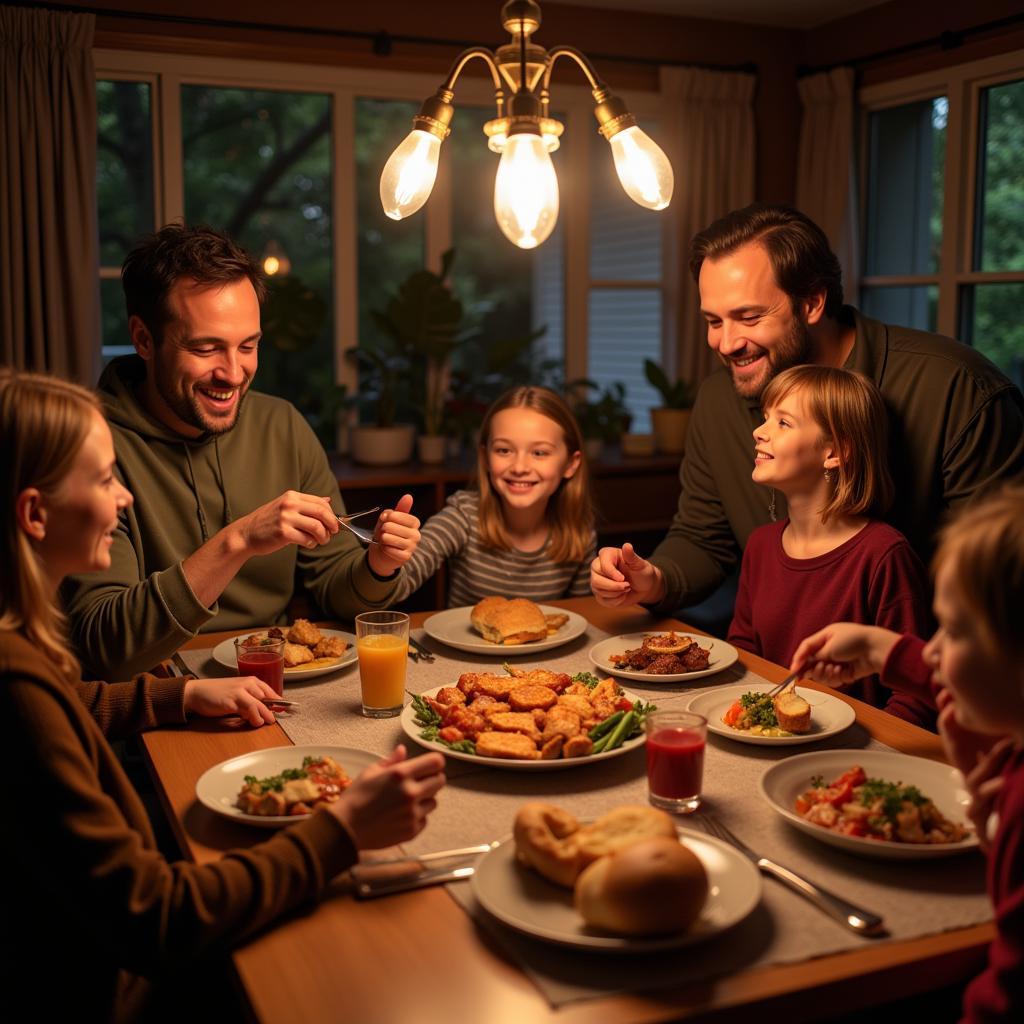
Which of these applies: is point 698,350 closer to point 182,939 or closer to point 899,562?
point 899,562

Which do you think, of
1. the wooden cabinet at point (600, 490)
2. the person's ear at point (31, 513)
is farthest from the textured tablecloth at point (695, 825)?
the wooden cabinet at point (600, 490)

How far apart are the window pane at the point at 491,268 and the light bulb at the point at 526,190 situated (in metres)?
3.39

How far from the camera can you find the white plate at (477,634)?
2121 millimetres

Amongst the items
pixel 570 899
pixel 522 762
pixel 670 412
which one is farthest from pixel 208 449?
pixel 670 412

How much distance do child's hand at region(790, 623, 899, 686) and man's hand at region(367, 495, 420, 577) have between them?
88cm

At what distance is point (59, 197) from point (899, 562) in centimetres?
332

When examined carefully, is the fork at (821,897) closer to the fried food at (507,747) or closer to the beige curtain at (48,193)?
the fried food at (507,747)

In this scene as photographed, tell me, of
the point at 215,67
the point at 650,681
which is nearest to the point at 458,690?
the point at 650,681

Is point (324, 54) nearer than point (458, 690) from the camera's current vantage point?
No

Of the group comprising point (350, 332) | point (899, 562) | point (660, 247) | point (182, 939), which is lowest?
point (182, 939)

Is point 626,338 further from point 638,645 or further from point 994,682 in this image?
point 994,682

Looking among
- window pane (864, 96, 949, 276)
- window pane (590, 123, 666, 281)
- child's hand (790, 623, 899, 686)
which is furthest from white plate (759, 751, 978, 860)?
window pane (590, 123, 666, 281)

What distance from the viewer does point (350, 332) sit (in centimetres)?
479

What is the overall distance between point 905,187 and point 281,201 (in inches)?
117
